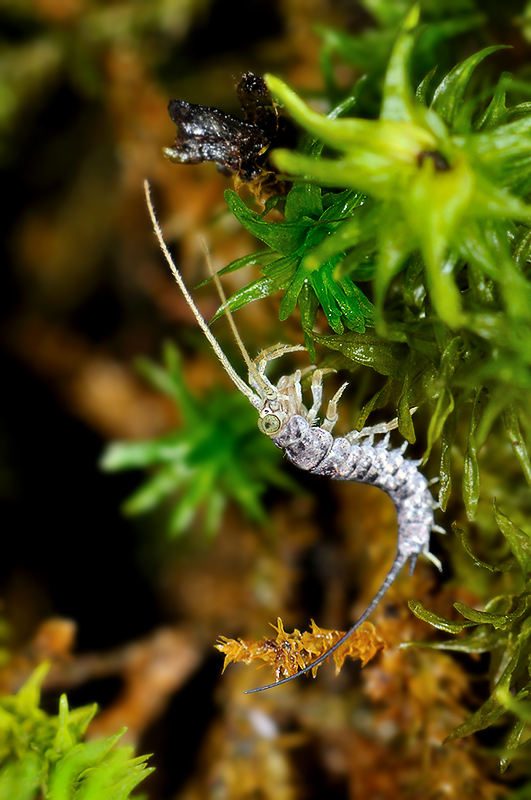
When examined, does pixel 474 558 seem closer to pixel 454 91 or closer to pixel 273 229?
pixel 273 229

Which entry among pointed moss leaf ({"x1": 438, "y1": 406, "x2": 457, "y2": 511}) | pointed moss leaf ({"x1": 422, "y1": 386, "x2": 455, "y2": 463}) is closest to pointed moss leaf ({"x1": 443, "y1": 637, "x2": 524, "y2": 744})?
pointed moss leaf ({"x1": 438, "y1": 406, "x2": 457, "y2": 511})

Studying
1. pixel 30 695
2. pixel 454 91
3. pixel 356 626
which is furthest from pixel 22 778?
pixel 454 91

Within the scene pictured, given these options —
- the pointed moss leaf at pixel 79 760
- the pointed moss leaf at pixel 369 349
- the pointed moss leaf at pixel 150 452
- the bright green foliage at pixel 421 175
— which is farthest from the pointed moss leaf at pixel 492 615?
the pointed moss leaf at pixel 150 452

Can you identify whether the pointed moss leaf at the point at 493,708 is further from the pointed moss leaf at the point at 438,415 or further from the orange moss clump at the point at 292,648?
the pointed moss leaf at the point at 438,415

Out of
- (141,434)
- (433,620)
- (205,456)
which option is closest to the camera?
(433,620)

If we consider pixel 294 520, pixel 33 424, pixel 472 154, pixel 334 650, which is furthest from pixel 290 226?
pixel 33 424

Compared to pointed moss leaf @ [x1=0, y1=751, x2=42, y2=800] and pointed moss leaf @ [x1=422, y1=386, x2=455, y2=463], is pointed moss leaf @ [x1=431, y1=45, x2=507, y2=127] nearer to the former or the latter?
pointed moss leaf @ [x1=422, y1=386, x2=455, y2=463]

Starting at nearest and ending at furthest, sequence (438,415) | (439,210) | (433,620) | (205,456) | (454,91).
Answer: (439,210)
(454,91)
(438,415)
(433,620)
(205,456)

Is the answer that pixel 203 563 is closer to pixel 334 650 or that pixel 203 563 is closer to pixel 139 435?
pixel 139 435
